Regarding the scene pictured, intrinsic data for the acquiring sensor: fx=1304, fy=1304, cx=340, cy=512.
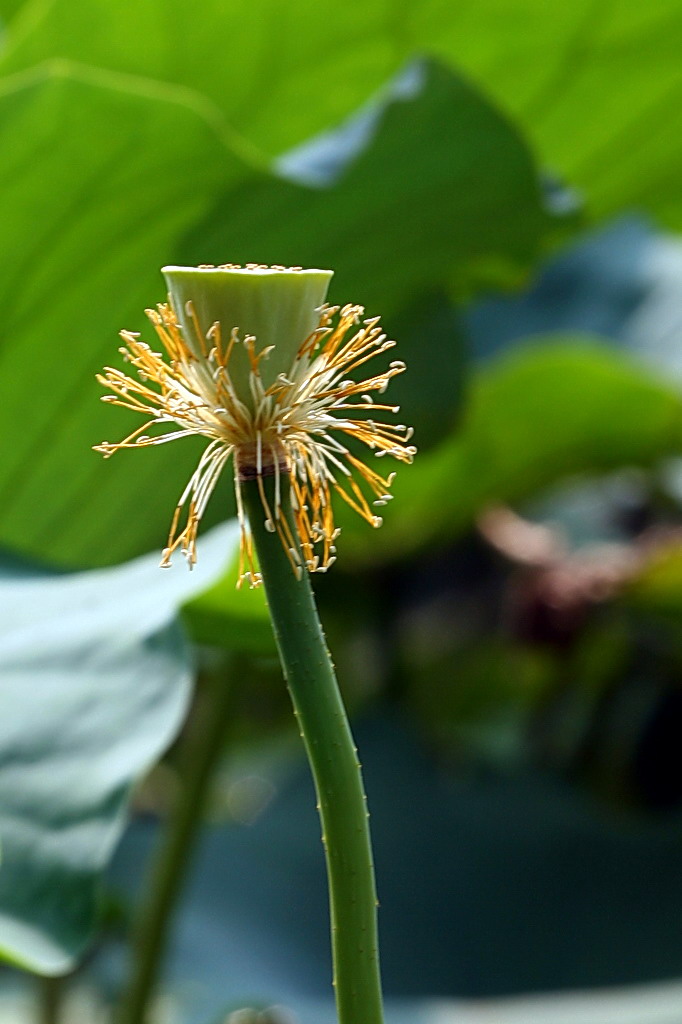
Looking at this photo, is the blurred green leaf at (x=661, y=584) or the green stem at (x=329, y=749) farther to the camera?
the blurred green leaf at (x=661, y=584)

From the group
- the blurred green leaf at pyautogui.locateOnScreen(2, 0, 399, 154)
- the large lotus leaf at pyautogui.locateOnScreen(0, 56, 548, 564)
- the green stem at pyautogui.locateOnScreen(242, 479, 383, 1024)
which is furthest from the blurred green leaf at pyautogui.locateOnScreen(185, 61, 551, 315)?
the green stem at pyautogui.locateOnScreen(242, 479, 383, 1024)

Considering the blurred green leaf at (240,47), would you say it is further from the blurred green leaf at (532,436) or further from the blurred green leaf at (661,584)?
the blurred green leaf at (661,584)

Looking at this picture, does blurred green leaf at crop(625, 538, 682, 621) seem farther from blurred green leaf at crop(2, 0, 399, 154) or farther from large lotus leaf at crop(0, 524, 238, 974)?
large lotus leaf at crop(0, 524, 238, 974)

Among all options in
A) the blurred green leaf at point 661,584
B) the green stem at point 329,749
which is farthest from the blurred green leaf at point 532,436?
the green stem at point 329,749

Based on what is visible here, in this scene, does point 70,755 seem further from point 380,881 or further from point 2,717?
point 380,881

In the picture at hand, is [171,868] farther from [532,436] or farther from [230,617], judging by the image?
[532,436]
